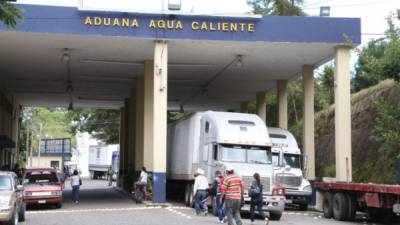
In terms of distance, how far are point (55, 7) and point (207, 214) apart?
1066 centimetres

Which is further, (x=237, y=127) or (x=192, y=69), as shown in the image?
(x=192, y=69)

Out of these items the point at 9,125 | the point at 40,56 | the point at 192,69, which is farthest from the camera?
the point at 9,125

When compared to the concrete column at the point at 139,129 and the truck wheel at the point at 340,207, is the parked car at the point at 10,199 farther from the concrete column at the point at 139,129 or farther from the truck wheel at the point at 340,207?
the concrete column at the point at 139,129

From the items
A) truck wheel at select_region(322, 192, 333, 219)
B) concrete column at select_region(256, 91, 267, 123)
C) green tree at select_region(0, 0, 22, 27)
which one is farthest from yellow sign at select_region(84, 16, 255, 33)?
concrete column at select_region(256, 91, 267, 123)

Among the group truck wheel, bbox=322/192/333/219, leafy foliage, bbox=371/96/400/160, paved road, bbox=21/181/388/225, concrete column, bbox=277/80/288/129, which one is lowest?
paved road, bbox=21/181/388/225

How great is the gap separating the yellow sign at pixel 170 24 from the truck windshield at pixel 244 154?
21.2 ft

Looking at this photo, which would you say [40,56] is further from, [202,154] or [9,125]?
[9,125]

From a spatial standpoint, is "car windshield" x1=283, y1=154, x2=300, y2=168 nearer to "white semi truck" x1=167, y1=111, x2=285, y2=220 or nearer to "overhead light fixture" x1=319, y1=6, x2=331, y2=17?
"white semi truck" x1=167, y1=111, x2=285, y2=220

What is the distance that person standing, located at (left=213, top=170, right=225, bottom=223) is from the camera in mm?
20047

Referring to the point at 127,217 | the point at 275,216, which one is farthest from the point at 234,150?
the point at 127,217

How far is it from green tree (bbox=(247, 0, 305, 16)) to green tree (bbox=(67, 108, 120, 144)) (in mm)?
24251

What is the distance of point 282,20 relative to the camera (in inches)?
1093

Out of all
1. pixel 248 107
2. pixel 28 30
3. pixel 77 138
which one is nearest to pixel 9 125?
pixel 248 107

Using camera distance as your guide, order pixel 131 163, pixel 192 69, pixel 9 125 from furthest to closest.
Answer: pixel 9 125 < pixel 131 163 < pixel 192 69
